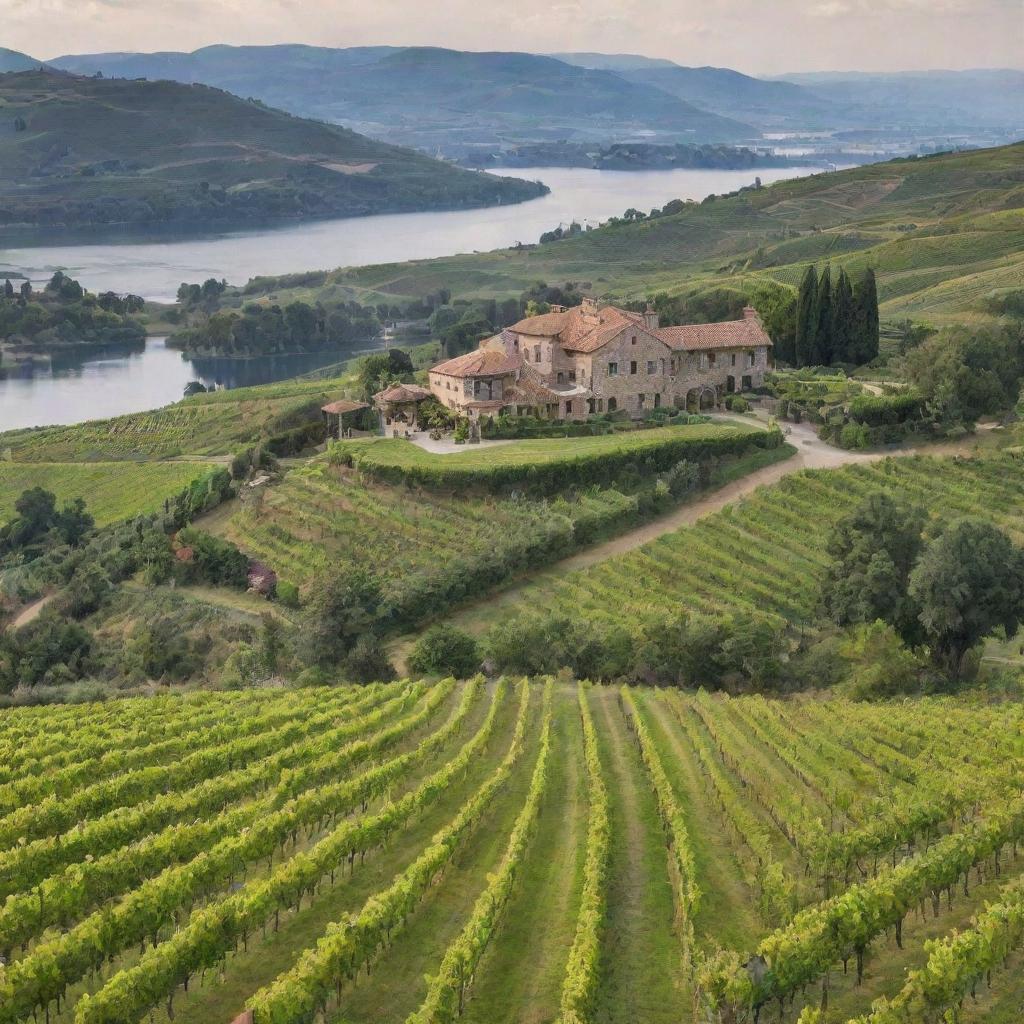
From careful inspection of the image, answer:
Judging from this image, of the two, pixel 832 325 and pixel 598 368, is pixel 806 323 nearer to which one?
pixel 832 325

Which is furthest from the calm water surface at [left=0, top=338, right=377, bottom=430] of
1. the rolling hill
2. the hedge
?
the hedge

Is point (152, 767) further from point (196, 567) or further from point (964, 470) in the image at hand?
point (964, 470)

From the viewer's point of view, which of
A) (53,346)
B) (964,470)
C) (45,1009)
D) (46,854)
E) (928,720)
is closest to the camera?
(45,1009)

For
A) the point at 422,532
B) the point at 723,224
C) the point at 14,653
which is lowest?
the point at 14,653

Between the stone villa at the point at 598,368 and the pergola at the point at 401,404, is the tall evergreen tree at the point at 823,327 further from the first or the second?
the pergola at the point at 401,404

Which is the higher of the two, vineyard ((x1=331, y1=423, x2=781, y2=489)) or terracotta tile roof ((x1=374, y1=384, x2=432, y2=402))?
terracotta tile roof ((x1=374, y1=384, x2=432, y2=402))

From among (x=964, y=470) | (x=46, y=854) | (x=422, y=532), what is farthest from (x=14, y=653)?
(x=964, y=470)

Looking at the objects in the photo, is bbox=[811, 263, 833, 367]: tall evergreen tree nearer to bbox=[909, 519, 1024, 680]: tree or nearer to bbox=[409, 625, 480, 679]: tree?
bbox=[909, 519, 1024, 680]: tree
